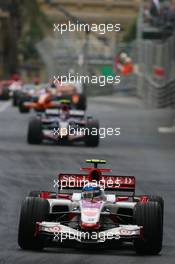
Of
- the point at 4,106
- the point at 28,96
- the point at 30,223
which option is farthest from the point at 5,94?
the point at 30,223

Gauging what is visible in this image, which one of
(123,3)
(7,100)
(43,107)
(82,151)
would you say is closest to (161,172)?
(82,151)

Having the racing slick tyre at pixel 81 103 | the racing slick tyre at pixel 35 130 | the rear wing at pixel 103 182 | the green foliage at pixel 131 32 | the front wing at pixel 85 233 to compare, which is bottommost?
the green foliage at pixel 131 32

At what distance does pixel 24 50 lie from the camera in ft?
314

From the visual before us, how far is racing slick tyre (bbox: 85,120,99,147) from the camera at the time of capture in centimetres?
2900

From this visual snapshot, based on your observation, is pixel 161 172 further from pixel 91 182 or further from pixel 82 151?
pixel 91 182

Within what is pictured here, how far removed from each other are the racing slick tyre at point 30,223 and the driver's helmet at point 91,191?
0.56 m

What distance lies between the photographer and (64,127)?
29.4m

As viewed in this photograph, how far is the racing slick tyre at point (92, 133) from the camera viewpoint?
2900cm

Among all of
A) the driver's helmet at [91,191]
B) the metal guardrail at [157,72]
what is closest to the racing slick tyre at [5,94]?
the metal guardrail at [157,72]

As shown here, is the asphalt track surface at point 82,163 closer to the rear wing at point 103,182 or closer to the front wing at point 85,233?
the front wing at point 85,233

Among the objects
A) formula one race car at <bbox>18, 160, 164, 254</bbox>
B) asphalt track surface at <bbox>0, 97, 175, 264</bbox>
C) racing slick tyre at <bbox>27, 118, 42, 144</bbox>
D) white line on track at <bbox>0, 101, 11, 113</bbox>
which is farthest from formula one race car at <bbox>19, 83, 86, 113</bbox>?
formula one race car at <bbox>18, 160, 164, 254</bbox>

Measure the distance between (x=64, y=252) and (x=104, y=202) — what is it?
0.87m

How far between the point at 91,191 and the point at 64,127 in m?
15.3

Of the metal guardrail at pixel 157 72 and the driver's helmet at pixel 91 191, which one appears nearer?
the driver's helmet at pixel 91 191
